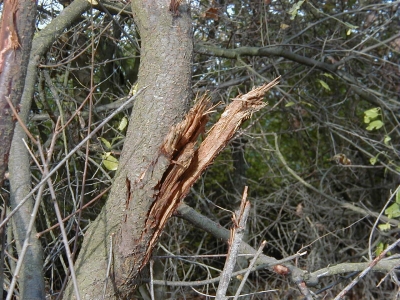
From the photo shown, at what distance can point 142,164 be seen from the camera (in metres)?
1.84

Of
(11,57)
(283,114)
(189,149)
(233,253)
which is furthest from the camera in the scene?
(283,114)

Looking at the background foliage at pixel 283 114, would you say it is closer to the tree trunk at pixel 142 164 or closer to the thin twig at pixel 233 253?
the tree trunk at pixel 142 164

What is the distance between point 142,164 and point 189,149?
0.17 meters

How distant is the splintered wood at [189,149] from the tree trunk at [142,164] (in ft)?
0.12

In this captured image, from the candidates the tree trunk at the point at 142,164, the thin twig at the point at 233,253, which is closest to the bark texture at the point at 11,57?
the tree trunk at the point at 142,164

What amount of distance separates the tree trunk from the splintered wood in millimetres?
36

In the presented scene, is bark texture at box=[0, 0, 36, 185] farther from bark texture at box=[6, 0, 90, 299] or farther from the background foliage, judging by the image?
the background foliage

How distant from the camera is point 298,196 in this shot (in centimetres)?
543

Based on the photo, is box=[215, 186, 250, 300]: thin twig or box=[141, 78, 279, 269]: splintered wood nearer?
box=[215, 186, 250, 300]: thin twig

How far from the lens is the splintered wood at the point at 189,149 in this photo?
1.78 m

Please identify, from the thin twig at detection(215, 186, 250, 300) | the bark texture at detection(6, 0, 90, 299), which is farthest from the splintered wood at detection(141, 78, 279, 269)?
the bark texture at detection(6, 0, 90, 299)

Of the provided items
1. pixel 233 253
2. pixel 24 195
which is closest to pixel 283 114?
pixel 24 195

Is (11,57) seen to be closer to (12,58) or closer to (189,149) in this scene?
(12,58)

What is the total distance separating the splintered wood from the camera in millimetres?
1784
